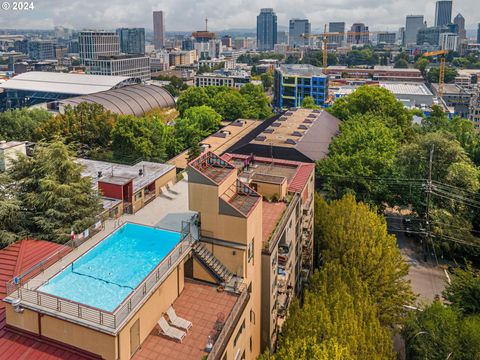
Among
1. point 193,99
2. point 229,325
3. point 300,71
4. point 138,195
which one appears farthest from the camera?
point 300,71

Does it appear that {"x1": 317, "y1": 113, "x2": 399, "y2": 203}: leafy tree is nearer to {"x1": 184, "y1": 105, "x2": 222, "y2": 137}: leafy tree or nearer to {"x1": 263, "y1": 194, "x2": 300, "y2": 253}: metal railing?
{"x1": 263, "y1": 194, "x2": 300, "y2": 253}: metal railing

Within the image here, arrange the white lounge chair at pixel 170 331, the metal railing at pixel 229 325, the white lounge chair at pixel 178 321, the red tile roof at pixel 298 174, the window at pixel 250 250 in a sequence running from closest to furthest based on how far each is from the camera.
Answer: the metal railing at pixel 229 325 → the white lounge chair at pixel 170 331 → the white lounge chair at pixel 178 321 → the window at pixel 250 250 → the red tile roof at pixel 298 174

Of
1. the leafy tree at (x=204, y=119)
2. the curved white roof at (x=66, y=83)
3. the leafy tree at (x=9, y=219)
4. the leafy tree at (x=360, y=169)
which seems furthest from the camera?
the curved white roof at (x=66, y=83)

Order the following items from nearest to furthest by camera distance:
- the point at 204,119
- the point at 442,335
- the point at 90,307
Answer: the point at 90,307
the point at 442,335
the point at 204,119

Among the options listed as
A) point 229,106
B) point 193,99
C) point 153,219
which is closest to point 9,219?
point 153,219

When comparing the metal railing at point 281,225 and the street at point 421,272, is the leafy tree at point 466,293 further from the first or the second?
the metal railing at point 281,225

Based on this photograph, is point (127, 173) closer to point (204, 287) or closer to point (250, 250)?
point (250, 250)

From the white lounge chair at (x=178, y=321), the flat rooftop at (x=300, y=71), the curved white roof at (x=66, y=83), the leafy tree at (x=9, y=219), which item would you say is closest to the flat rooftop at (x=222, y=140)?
the leafy tree at (x=9, y=219)

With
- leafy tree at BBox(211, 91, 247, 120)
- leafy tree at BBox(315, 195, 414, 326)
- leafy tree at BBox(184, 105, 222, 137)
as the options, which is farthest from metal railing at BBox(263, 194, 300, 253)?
leafy tree at BBox(211, 91, 247, 120)
